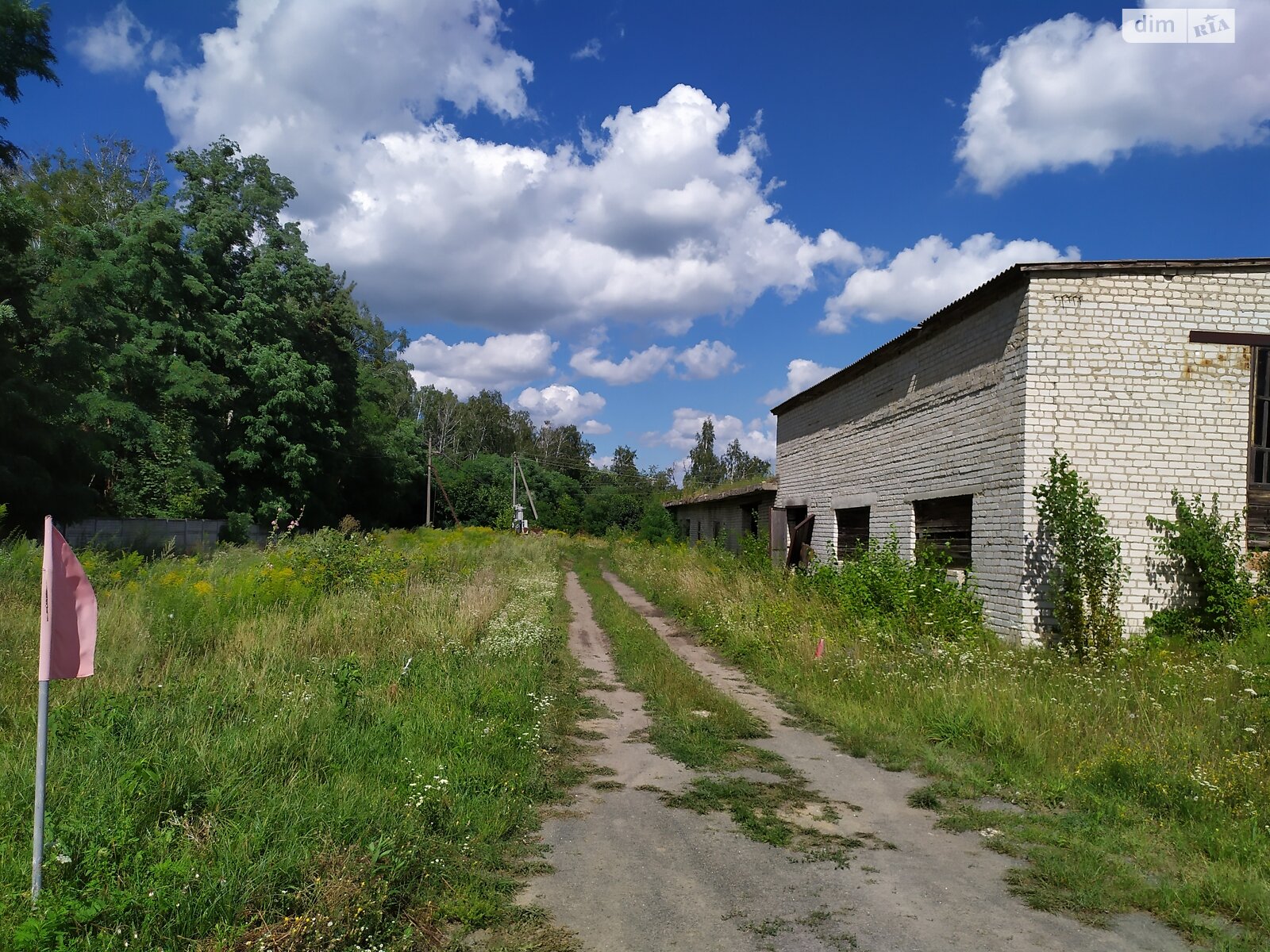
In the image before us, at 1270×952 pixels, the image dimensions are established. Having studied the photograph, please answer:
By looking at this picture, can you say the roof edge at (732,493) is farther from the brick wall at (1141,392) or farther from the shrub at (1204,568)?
the shrub at (1204,568)

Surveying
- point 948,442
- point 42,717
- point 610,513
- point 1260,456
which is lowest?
point 42,717

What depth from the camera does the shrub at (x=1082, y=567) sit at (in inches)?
368

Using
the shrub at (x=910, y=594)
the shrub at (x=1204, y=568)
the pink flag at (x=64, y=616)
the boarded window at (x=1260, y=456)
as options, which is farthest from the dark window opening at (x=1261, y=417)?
the pink flag at (x=64, y=616)

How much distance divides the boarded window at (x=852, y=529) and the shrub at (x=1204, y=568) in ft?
17.8

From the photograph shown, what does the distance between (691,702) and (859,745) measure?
6.85 feet

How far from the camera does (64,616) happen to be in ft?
11.3

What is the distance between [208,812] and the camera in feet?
13.4

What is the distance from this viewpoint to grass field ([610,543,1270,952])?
4.27 m

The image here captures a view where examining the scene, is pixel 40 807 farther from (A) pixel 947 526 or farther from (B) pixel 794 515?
(B) pixel 794 515

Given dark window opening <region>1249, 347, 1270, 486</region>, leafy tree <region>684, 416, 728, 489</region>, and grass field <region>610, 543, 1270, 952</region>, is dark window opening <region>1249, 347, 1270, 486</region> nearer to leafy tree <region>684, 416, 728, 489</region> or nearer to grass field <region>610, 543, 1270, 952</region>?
grass field <region>610, 543, 1270, 952</region>

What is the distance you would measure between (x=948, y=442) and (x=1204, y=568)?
3637mm

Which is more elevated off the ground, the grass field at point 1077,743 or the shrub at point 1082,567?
the shrub at point 1082,567

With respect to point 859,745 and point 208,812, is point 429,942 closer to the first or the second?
point 208,812

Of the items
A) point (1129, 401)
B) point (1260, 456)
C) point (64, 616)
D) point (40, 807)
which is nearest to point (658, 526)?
point (1129, 401)
